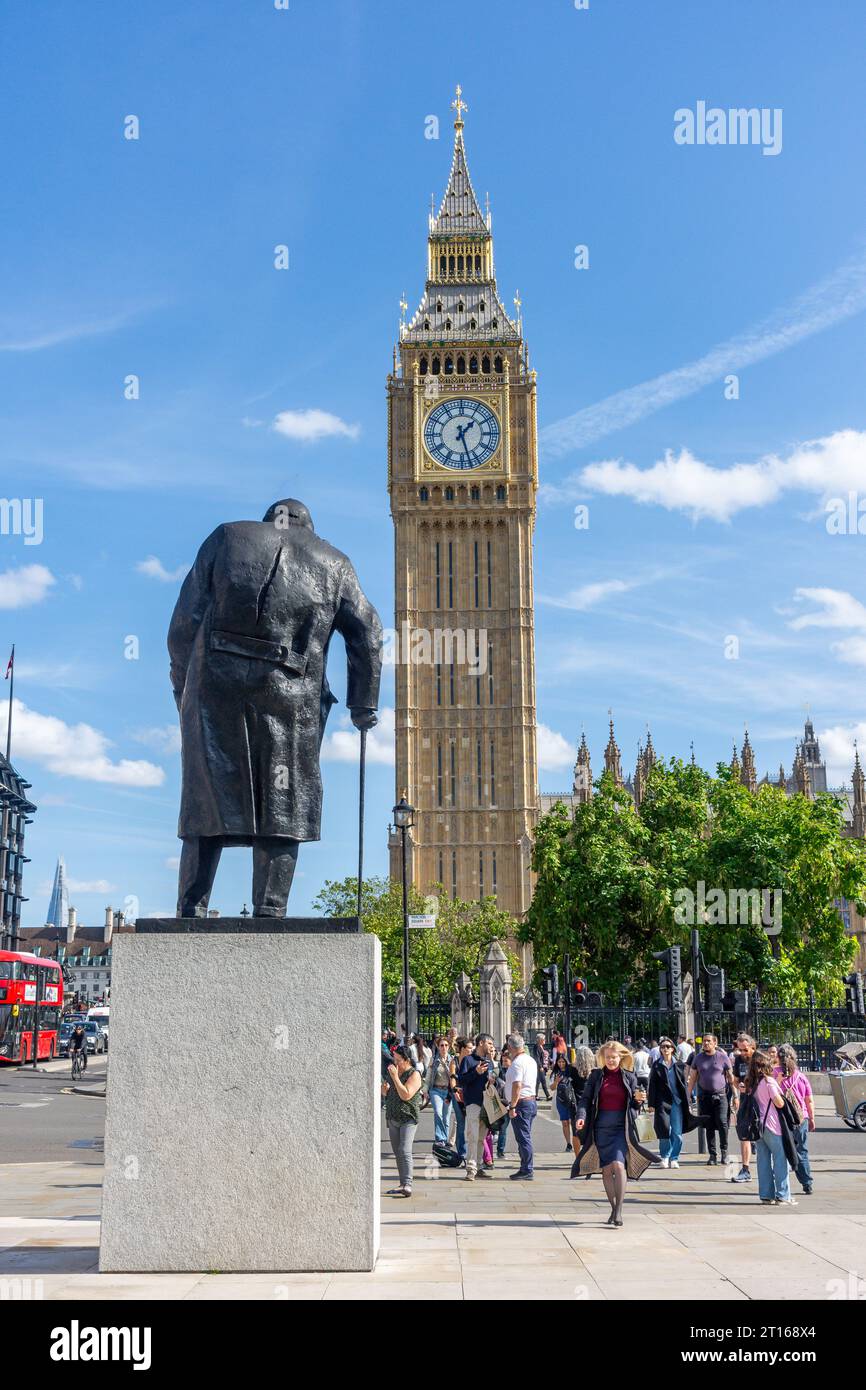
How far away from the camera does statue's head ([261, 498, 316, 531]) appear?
349 inches

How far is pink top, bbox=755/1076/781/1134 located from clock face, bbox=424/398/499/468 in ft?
210

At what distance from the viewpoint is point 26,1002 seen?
40312 mm

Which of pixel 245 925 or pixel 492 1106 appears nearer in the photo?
pixel 245 925

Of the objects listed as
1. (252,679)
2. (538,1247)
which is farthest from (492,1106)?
(252,679)

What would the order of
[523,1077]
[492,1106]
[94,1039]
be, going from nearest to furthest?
[492,1106], [523,1077], [94,1039]

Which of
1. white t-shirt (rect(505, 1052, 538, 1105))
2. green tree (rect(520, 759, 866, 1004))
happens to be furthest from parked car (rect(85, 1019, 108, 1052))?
white t-shirt (rect(505, 1052, 538, 1105))

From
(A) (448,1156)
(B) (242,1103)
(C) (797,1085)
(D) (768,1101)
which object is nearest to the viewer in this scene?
(B) (242,1103)

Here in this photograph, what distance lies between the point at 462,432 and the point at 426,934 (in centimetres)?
2990

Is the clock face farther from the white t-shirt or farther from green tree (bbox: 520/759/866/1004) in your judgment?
the white t-shirt

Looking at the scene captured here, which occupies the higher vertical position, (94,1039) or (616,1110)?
(616,1110)

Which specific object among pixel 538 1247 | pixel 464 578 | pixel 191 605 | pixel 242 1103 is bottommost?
pixel 538 1247

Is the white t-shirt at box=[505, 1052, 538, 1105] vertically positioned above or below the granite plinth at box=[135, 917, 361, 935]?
below

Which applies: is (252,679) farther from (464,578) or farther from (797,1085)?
(464,578)

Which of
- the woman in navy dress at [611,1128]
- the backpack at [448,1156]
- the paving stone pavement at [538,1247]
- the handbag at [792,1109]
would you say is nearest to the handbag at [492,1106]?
the paving stone pavement at [538,1247]
